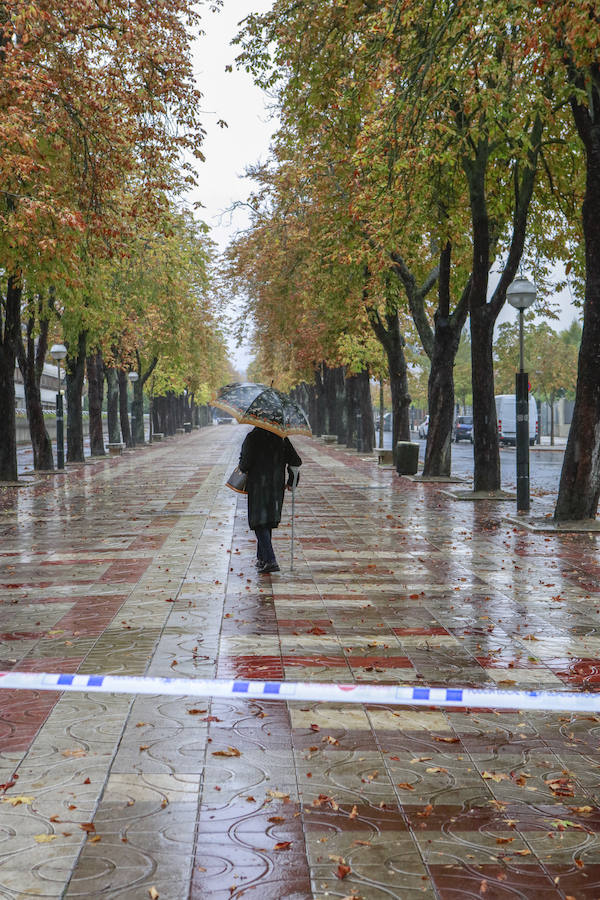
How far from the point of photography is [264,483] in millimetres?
9836

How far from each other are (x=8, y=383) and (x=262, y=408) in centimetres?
1360

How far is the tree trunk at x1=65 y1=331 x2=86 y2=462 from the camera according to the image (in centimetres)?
2908

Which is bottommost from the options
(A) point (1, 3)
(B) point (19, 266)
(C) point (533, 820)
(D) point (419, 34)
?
(C) point (533, 820)

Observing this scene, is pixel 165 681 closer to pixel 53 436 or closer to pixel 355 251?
pixel 355 251

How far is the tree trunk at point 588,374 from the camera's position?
13.2 m

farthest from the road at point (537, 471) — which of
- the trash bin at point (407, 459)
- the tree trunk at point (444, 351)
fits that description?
the tree trunk at point (444, 351)

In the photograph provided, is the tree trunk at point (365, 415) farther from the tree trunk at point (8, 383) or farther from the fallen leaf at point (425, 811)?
the fallen leaf at point (425, 811)

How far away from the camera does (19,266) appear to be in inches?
703

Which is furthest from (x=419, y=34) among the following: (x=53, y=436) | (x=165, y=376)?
(x=53, y=436)

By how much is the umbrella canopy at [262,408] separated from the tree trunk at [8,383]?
12.5 m

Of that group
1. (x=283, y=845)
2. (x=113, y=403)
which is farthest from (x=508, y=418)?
(x=283, y=845)

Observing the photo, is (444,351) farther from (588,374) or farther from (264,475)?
(264,475)

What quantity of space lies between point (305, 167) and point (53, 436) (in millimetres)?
41519

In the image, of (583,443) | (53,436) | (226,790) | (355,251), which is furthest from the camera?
(53,436)
